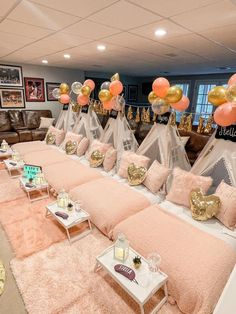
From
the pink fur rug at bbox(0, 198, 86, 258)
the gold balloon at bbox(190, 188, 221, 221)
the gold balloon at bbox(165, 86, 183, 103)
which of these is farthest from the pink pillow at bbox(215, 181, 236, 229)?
the pink fur rug at bbox(0, 198, 86, 258)

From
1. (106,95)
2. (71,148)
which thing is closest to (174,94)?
(106,95)

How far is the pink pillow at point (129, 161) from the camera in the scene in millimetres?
3125

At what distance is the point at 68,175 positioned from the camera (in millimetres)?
3381

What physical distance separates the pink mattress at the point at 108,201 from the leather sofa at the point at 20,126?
4.02m

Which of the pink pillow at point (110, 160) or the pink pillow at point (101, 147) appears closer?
the pink pillow at point (110, 160)

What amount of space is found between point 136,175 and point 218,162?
1.12 meters

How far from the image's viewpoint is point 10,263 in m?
2.06

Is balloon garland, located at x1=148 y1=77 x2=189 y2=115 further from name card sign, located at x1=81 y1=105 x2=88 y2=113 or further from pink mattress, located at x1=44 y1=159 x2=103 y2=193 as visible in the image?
name card sign, located at x1=81 y1=105 x2=88 y2=113

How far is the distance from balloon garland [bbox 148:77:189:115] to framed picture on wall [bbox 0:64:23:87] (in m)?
5.25

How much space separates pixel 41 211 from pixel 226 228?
241 centimetres

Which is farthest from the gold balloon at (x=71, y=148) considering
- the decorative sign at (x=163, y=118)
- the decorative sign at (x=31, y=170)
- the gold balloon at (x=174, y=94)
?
the gold balloon at (x=174, y=94)

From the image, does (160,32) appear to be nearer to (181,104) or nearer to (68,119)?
(181,104)

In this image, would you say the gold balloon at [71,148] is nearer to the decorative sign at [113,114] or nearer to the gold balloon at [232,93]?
the decorative sign at [113,114]

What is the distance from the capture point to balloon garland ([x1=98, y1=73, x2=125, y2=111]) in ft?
11.0
